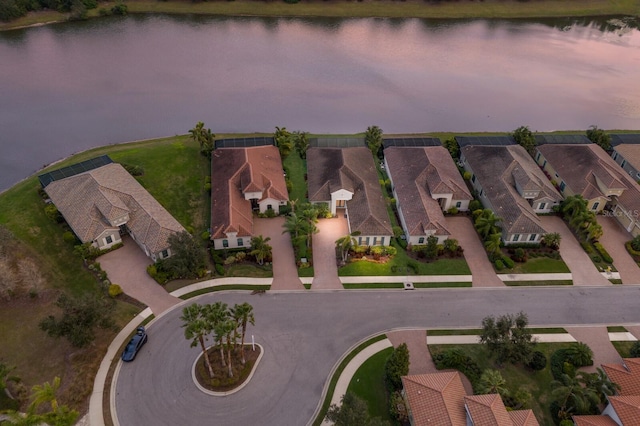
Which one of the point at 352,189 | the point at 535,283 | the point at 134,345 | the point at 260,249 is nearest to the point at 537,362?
the point at 535,283

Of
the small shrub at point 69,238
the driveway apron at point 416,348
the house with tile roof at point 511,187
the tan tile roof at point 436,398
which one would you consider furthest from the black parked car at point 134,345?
the house with tile roof at point 511,187

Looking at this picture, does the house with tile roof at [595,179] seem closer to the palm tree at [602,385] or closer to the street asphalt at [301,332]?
the street asphalt at [301,332]

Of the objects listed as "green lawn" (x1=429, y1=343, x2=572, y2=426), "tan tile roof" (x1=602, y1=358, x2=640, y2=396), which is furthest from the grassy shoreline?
"tan tile roof" (x1=602, y1=358, x2=640, y2=396)

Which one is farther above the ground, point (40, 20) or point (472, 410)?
point (40, 20)

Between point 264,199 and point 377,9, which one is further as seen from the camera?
point 377,9

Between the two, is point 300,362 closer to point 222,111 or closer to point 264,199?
point 264,199

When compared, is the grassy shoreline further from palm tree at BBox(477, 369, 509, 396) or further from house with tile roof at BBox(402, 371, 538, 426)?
house with tile roof at BBox(402, 371, 538, 426)

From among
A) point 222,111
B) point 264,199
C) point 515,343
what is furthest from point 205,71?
point 515,343
